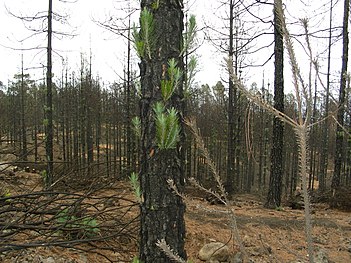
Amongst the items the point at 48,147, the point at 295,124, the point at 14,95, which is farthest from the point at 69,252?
the point at 14,95

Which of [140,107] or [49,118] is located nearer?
[140,107]

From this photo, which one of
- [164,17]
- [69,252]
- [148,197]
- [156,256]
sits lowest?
[69,252]

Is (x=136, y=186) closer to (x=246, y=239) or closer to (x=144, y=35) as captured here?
(x=144, y=35)

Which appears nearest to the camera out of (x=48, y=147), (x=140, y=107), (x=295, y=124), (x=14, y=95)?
(x=295, y=124)

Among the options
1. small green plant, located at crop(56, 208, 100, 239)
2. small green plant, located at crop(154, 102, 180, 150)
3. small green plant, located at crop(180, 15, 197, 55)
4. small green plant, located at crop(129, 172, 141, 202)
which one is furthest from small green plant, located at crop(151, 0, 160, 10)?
small green plant, located at crop(56, 208, 100, 239)

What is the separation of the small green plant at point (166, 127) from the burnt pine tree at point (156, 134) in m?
0.03

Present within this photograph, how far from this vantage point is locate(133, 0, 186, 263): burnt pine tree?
1.96 m

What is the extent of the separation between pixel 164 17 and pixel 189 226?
386 cm

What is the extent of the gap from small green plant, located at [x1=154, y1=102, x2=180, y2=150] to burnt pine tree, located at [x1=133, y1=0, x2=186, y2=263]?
0.03 m

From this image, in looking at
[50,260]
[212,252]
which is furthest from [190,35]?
[212,252]

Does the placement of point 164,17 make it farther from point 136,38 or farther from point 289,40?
point 289,40

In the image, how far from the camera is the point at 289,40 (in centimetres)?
78

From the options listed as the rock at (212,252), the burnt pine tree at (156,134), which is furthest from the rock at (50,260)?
the rock at (212,252)

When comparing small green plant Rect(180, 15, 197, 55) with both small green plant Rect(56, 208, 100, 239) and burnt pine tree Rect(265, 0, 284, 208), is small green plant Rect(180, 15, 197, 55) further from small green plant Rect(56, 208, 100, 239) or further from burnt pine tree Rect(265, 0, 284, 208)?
burnt pine tree Rect(265, 0, 284, 208)
